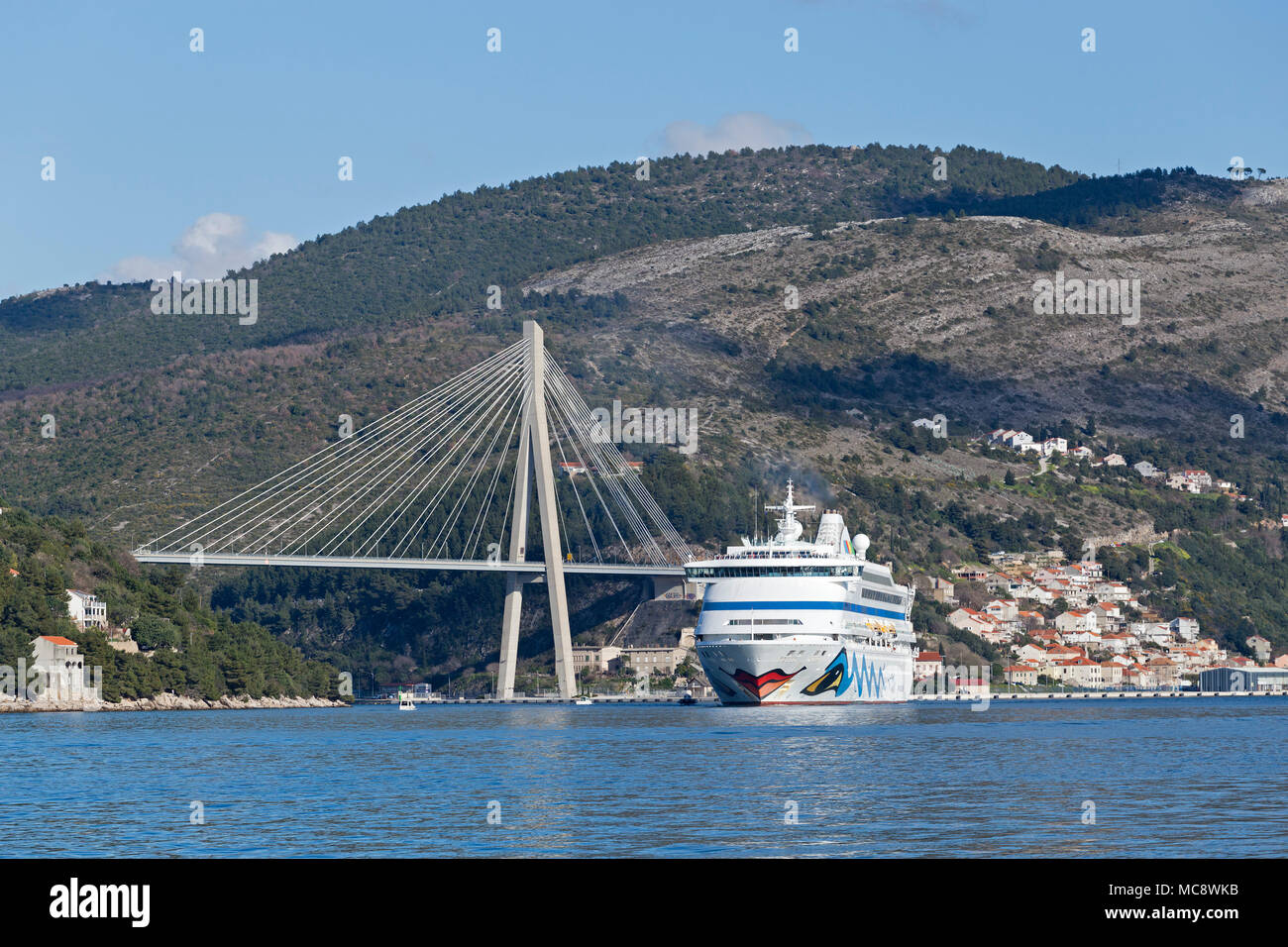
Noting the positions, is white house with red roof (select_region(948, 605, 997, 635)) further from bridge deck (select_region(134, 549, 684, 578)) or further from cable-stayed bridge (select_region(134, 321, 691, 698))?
bridge deck (select_region(134, 549, 684, 578))

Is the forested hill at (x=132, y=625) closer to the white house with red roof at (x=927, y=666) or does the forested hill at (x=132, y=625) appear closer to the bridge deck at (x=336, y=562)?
the bridge deck at (x=336, y=562)

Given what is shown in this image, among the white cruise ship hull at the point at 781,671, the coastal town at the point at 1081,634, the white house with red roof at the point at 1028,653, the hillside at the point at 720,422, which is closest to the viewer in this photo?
the white cruise ship hull at the point at 781,671

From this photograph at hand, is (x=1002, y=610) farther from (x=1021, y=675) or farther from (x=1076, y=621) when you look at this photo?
(x=1021, y=675)

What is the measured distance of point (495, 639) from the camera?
12862 centimetres

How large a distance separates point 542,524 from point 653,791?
55.0 metres

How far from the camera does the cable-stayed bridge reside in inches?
3600

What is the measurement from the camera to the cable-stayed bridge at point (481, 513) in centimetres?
9144

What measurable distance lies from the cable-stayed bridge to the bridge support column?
8 centimetres

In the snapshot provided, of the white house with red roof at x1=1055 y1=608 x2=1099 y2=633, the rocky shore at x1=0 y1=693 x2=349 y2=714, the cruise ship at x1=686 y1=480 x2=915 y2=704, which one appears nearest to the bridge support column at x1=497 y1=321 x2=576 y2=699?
the cruise ship at x1=686 y1=480 x2=915 y2=704

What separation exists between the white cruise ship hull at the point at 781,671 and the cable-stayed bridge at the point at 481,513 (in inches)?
629

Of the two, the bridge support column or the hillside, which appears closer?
the bridge support column

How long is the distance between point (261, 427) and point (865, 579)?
86.1 meters

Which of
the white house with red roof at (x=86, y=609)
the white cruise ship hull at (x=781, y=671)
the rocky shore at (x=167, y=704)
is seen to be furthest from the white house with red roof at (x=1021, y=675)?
the white house with red roof at (x=86, y=609)
